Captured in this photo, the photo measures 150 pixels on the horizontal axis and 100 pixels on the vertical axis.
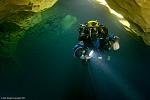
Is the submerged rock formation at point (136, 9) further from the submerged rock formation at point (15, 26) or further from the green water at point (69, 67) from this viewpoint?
the green water at point (69, 67)

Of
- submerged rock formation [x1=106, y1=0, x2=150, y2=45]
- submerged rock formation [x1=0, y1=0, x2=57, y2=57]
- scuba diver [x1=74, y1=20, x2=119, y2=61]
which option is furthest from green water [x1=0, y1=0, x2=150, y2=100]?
scuba diver [x1=74, y1=20, x2=119, y2=61]

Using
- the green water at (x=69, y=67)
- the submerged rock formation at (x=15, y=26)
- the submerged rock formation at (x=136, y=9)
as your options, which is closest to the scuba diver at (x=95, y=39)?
the submerged rock formation at (x=136, y=9)

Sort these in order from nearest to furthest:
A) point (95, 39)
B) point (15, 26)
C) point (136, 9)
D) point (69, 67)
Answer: point (136, 9), point (95, 39), point (15, 26), point (69, 67)

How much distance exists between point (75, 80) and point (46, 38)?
14.6 ft

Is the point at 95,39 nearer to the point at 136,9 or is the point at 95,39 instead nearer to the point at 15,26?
the point at 136,9

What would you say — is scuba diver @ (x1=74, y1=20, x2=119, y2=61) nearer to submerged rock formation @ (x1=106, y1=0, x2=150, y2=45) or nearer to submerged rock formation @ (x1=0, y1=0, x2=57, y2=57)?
submerged rock formation @ (x1=106, y1=0, x2=150, y2=45)

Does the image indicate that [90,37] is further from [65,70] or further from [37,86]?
[65,70]

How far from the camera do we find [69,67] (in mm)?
20469

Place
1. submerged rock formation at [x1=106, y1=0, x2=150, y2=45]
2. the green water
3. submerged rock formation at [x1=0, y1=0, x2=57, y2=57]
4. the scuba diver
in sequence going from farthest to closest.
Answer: the green water
submerged rock formation at [x1=0, y1=0, x2=57, y2=57]
the scuba diver
submerged rock formation at [x1=106, y1=0, x2=150, y2=45]

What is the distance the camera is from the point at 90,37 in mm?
8383

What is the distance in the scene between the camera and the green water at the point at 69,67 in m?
17.9

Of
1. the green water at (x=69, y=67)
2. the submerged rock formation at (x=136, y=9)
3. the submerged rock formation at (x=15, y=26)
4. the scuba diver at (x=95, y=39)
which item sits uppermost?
the submerged rock formation at (x=136, y=9)

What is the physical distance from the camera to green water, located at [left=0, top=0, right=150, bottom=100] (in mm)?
17938

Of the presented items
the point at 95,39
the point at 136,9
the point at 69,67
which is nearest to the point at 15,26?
the point at 69,67
